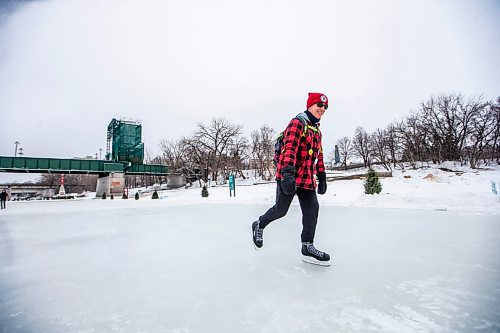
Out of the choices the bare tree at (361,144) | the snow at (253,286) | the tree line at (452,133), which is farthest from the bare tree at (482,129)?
the snow at (253,286)

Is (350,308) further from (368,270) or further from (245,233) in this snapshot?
(245,233)

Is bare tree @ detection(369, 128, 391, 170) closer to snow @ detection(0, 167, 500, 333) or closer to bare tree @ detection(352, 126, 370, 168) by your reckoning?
bare tree @ detection(352, 126, 370, 168)

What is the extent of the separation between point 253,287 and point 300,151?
1.42 metres

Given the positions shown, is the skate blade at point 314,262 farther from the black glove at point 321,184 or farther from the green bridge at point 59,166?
the green bridge at point 59,166

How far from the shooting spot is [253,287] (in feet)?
6.41

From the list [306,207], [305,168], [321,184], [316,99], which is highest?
[316,99]

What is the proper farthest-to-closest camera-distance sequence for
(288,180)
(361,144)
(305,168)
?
(361,144) → (305,168) → (288,180)

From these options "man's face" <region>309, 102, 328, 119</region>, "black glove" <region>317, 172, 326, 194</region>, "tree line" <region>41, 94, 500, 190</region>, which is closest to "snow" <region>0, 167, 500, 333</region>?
"black glove" <region>317, 172, 326, 194</region>

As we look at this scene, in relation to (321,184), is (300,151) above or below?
above

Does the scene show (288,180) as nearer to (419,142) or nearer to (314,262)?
(314,262)

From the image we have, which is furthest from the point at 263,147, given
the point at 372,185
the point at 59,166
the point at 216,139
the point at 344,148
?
the point at 372,185

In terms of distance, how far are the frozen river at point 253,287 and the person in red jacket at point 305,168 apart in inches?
11.5

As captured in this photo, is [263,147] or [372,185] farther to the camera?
[263,147]

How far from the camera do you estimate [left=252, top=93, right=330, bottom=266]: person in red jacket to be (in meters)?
2.52
